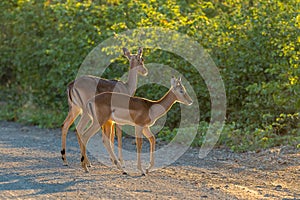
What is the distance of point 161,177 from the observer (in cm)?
912

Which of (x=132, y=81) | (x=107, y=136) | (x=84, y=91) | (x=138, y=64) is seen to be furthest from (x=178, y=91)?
(x=138, y=64)

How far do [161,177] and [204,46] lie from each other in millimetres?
5842

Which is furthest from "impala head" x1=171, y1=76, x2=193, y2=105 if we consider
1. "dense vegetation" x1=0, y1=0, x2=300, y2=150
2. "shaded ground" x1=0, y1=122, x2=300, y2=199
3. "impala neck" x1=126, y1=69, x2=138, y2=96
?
"dense vegetation" x1=0, y1=0, x2=300, y2=150

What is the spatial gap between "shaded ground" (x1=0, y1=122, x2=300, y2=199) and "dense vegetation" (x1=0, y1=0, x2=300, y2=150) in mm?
1101

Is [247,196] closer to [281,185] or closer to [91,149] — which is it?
[281,185]

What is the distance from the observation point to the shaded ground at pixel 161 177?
316 inches

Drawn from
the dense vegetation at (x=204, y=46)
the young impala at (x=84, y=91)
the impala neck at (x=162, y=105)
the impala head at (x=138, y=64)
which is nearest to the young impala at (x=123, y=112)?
the impala neck at (x=162, y=105)

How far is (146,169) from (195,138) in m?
3.44

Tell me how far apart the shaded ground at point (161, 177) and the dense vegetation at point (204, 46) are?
110 cm

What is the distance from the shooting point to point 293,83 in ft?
41.9

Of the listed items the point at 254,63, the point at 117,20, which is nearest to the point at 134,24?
the point at 117,20

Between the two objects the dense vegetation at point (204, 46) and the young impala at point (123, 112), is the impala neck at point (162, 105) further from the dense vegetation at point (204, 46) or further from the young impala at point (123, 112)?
the dense vegetation at point (204, 46)

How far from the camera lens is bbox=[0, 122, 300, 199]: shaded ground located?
26.3 feet

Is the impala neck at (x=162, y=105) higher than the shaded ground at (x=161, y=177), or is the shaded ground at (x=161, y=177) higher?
the impala neck at (x=162, y=105)
